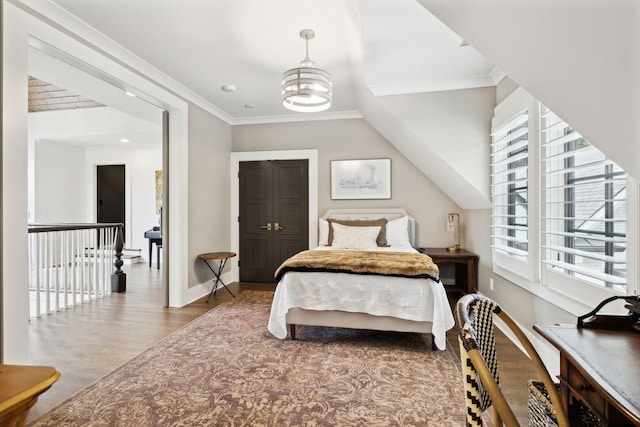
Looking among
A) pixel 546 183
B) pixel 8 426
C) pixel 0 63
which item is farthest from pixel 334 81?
pixel 8 426

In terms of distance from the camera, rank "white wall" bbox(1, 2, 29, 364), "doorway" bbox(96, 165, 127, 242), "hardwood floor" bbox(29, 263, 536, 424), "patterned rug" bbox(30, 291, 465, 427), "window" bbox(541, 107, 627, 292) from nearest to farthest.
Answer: "window" bbox(541, 107, 627, 292)
"patterned rug" bbox(30, 291, 465, 427)
"white wall" bbox(1, 2, 29, 364)
"hardwood floor" bbox(29, 263, 536, 424)
"doorway" bbox(96, 165, 127, 242)

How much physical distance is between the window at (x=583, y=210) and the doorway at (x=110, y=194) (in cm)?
856

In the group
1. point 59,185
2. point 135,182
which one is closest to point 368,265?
point 135,182

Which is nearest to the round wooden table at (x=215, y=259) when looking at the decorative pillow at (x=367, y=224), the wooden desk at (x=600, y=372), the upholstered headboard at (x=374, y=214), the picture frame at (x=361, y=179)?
the decorative pillow at (x=367, y=224)

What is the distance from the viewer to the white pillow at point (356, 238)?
4.19 metres

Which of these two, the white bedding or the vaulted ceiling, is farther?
the white bedding

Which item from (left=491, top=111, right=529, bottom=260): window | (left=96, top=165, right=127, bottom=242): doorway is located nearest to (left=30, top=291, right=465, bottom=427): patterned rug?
(left=491, top=111, right=529, bottom=260): window

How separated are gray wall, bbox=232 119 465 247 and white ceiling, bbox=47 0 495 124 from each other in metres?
0.99

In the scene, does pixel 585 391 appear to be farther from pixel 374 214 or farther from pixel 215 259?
pixel 215 259

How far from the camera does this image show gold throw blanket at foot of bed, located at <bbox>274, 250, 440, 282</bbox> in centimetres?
273

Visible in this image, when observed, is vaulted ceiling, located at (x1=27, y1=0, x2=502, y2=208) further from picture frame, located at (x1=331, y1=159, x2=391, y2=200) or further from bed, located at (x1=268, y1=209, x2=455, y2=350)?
bed, located at (x1=268, y1=209, x2=455, y2=350)

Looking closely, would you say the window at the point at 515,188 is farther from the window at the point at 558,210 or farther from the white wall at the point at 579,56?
the white wall at the point at 579,56

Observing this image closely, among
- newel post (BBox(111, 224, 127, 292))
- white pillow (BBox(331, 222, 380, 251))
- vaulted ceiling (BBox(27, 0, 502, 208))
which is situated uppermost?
vaulted ceiling (BBox(27, 0, 502, 208))

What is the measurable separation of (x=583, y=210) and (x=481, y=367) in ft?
5.76
